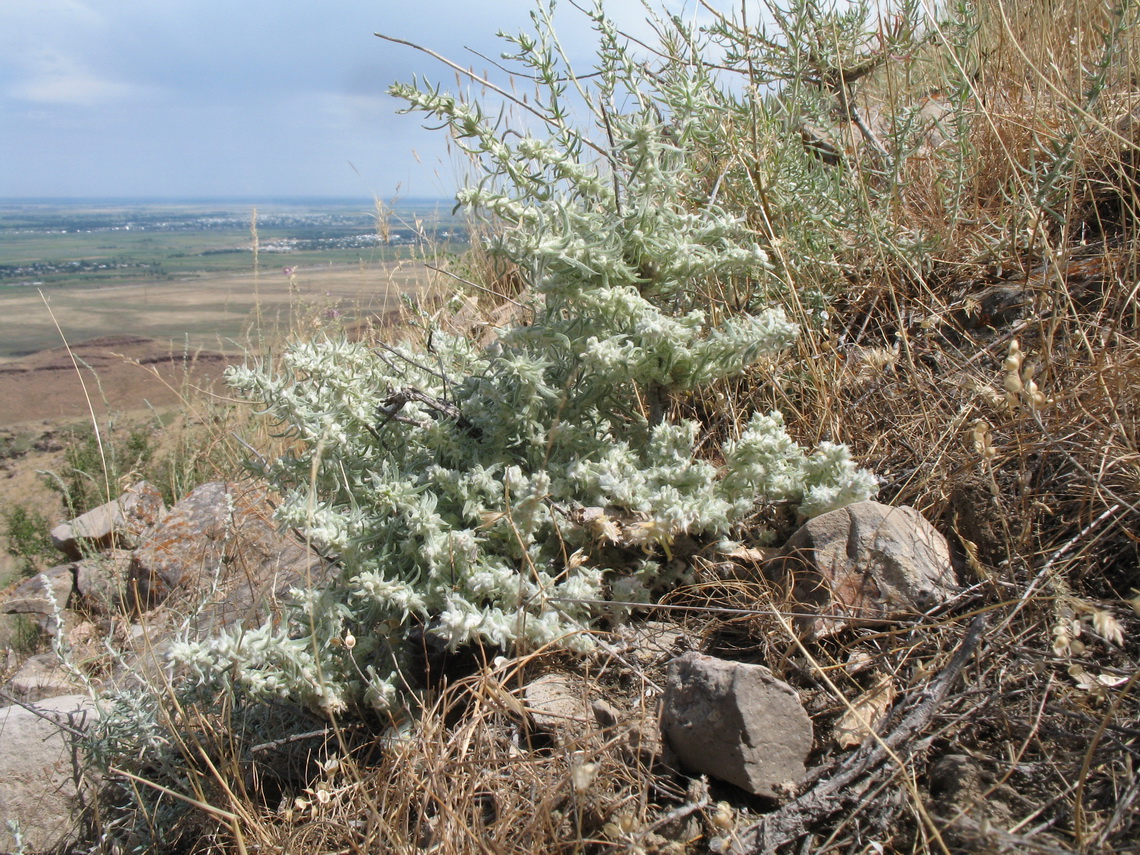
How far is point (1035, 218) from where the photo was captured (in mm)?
2170

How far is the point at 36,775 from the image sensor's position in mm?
2650

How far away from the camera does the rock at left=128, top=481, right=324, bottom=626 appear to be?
308cm

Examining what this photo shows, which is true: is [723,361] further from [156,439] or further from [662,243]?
[156,439]

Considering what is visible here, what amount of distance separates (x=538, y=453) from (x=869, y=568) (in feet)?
3.02

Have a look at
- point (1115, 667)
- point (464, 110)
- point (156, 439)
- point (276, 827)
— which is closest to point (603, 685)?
point (276, 827)

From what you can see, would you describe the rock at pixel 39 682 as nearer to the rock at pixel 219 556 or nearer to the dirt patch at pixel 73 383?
the rock at pixel 219 556

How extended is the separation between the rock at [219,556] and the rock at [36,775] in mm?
531

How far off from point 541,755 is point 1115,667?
4.15 feet

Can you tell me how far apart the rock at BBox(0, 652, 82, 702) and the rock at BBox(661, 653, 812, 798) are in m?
3.20

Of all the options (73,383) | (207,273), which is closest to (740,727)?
(73,383)

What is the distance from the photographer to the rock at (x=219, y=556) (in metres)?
3.08

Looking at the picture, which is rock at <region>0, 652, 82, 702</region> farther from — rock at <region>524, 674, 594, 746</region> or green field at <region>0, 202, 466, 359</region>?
rock at <region>524, 674, 594, 746</region>

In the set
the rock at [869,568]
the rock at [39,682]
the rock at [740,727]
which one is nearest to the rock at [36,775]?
the rock at [39,682]

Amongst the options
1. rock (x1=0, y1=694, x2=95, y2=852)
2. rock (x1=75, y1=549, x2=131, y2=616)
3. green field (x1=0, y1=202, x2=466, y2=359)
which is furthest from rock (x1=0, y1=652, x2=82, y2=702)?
green field (x1=0, y1=202, x2=466, y2=359)
